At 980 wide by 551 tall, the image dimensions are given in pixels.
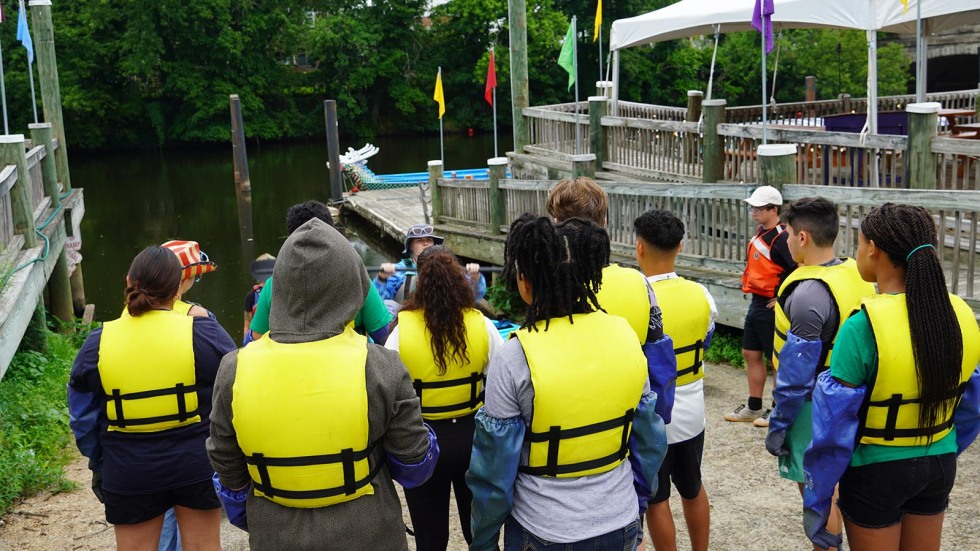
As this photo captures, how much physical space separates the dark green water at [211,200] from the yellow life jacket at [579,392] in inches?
476

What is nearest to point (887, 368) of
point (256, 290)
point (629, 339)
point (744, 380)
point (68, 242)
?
point (629, 339)

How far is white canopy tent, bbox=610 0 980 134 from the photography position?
409 inches

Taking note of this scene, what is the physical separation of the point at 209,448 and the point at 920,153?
6822mm

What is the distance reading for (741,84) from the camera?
41.9 meters

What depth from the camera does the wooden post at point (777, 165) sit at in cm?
759

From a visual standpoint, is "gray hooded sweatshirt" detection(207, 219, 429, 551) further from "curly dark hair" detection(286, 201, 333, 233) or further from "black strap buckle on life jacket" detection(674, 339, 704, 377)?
"curly dark hair" detection(286, 201, 333, 233)

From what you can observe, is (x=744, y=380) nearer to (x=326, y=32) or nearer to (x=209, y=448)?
(x=209, y=448)

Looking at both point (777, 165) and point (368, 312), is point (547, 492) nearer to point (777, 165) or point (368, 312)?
point (368, 312)

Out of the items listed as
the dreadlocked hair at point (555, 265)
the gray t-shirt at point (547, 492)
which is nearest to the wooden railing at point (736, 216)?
the dreadlocked hair at point (555, 265)

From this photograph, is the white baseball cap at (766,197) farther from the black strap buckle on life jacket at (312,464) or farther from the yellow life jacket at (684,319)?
the black strap buckle on life jacket at (312,464)

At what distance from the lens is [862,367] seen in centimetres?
310

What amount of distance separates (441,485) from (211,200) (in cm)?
2597

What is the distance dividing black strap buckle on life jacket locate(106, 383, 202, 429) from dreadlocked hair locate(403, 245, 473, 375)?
2.92 feet

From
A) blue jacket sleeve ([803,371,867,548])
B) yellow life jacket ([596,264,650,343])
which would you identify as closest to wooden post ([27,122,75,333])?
yellow life jacket ([596,264,650,343])
